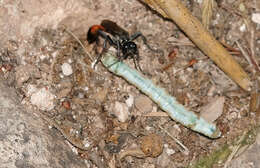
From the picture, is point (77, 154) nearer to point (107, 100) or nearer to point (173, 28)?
point (107, 100)

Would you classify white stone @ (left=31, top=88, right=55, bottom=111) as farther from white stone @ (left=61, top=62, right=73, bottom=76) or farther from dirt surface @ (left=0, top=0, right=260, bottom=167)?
white stone @ (left=61, top=62, right=73, bottom=76)

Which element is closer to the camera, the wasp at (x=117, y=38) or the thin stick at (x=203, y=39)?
the thin stick at (x=203, y=39)

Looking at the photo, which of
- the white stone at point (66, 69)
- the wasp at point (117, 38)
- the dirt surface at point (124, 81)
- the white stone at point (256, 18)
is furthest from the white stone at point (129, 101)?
the white stone at point (256, 18)

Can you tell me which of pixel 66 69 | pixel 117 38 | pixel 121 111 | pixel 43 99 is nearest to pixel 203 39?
pixel 117 38

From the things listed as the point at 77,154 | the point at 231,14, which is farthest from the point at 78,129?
the point at 231,14

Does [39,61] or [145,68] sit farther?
[145,68]

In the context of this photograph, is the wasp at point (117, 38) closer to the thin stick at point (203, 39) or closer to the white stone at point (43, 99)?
the thin stick at point (203, 39)

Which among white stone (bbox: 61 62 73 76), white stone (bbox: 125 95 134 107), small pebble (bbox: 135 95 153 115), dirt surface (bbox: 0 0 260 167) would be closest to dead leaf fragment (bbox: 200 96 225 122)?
dirt surface (bbox: 0 0 260 167)
